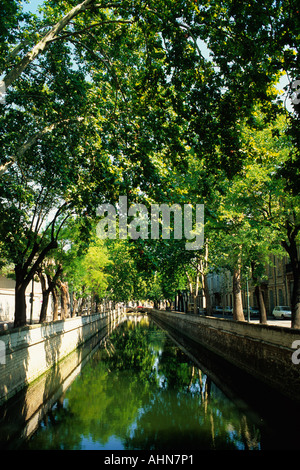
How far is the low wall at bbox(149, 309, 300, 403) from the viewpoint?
1072cm

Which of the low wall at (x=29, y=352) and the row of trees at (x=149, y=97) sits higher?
the row of trees at (x=149, y=97)

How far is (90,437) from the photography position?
29.8ft

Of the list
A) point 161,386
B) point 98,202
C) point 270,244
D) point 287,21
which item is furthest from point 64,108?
point 270,244

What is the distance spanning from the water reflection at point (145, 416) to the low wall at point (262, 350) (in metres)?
1.53

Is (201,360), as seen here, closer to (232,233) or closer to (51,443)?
(232,233)

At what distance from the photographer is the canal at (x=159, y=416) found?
337 inches

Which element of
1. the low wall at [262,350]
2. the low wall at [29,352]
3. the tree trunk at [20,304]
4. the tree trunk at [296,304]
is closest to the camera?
the low wall at [262,350]

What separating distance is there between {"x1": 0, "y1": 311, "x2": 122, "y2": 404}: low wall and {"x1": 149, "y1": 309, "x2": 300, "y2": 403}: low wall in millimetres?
8049

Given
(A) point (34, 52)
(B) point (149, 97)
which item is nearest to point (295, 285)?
(B) point (149, 97)

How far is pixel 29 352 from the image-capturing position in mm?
13891

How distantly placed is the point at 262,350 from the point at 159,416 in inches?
182

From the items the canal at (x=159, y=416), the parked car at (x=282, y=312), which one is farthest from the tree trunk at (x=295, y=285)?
the parked car at (x=282, y=312)

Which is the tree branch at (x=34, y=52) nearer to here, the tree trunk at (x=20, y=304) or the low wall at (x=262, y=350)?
the low wall at (x=262, y=350)
